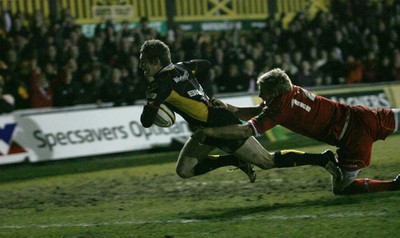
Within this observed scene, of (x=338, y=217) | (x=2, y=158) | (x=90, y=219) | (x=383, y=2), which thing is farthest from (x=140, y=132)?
(x=383, y=2)

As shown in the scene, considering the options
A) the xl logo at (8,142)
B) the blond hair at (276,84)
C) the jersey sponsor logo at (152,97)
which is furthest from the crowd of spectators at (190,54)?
the blond hair at (276,84)

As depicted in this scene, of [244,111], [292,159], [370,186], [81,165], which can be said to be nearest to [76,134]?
[81,165]

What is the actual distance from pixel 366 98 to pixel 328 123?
445 inches

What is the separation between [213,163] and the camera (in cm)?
943

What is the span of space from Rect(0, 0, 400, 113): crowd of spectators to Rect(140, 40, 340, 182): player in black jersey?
23.9 ft

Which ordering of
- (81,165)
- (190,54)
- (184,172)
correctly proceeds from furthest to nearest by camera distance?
(190,54)
(81,165)
(184,172)

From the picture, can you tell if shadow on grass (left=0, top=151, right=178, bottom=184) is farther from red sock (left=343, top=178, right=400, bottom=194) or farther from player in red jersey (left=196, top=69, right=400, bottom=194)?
red sock (left=343, top=178, right=400, bottom=194)

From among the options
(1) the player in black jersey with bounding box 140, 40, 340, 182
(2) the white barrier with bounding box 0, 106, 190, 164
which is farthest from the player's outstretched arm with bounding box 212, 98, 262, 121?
(2) the white barrier with bounding box 0, 106, 190, 164

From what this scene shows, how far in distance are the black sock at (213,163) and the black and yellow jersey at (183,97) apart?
59cm

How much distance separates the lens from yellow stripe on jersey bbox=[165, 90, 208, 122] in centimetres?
865

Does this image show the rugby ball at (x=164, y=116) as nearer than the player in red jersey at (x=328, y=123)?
No

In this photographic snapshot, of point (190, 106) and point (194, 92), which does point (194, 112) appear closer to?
point (190, 106)

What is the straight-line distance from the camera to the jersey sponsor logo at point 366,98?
62.6 feet

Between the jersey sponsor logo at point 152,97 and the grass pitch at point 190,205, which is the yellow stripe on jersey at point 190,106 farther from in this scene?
the grass pitch at point 190,205
